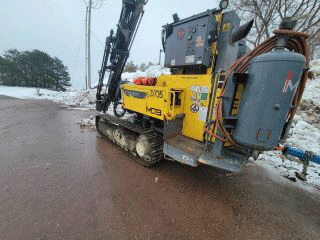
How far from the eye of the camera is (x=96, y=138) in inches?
235

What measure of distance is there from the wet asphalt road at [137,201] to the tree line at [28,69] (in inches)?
1138

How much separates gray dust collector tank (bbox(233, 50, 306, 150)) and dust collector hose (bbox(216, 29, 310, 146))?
15 centimetres

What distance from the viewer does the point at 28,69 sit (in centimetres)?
2805

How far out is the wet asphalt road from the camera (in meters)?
2.50

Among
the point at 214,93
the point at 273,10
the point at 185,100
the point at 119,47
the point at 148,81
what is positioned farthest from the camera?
the point at 273,10

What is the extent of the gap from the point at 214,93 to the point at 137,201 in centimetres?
222

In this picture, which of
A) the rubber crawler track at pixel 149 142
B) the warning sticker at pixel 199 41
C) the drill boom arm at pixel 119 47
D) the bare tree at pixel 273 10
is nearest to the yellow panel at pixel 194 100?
the warning sticker at pixel 199 41

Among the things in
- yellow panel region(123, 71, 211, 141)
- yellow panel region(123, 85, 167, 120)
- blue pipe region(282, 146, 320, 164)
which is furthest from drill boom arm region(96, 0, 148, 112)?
blue pipe region(282, 146, 320, 164)

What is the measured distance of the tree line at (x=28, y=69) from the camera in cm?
2730

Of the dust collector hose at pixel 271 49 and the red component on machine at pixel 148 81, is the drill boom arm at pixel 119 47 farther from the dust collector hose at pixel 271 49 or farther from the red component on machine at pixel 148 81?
the dust collector hose at pixel 271 49

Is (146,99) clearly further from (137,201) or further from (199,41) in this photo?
(137,201)

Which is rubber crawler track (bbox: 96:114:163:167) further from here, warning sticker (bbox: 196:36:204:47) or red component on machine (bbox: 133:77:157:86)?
warning sticker (bbox: 196:36:204:47)

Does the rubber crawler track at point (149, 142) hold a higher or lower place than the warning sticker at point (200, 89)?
lower

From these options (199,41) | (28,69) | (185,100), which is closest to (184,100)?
(185,100)
